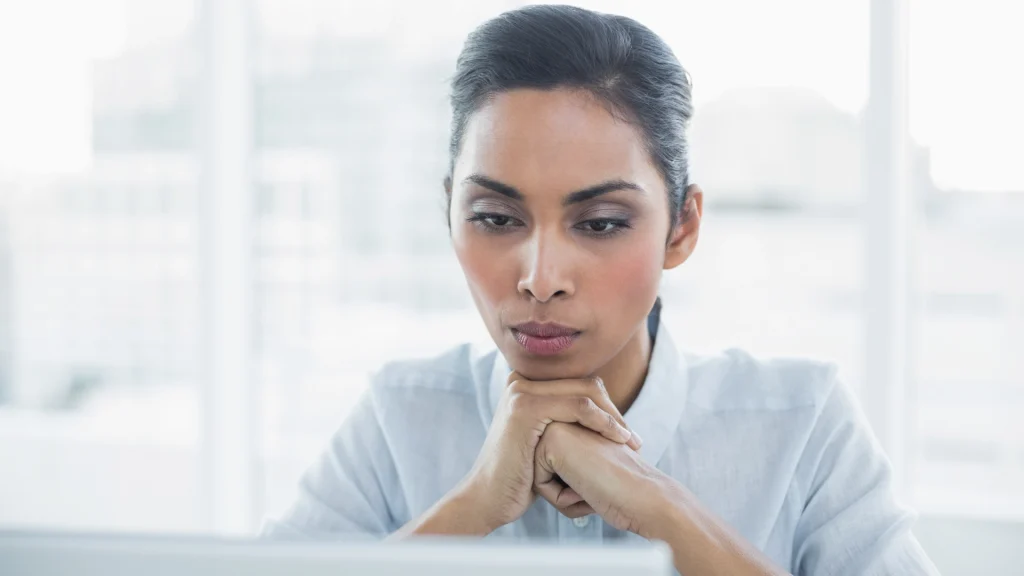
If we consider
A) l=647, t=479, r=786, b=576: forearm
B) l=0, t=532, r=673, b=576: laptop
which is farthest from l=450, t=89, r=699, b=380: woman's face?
l=0, t=532, r=673, b=576: laptop

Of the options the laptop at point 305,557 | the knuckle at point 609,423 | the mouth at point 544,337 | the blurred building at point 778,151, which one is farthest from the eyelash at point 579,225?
the blurred building at point 778,151

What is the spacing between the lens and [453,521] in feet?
3.67

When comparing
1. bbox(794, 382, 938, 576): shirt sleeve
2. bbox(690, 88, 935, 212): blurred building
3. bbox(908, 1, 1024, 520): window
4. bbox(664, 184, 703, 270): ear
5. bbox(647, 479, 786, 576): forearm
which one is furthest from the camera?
bbox(690, 88, 935, 212): blurred building

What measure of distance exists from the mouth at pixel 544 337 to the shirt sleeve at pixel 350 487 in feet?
1.14

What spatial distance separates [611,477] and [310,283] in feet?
7.37

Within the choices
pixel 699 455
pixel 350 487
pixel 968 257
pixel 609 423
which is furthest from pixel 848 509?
pixel 968 257

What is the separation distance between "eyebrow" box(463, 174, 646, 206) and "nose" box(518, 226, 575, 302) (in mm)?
46

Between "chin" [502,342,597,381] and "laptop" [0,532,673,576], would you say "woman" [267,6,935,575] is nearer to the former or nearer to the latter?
"chin" [502,342,597,381]

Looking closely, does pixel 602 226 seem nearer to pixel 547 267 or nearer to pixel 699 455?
pixel 547 267

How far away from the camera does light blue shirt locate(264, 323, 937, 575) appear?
3.93 ft

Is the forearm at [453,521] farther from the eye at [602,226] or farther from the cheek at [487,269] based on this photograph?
the eye at [602,226]

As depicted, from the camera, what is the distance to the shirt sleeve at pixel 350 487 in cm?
129

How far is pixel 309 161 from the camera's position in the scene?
315 cm

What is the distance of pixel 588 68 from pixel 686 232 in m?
0.27
